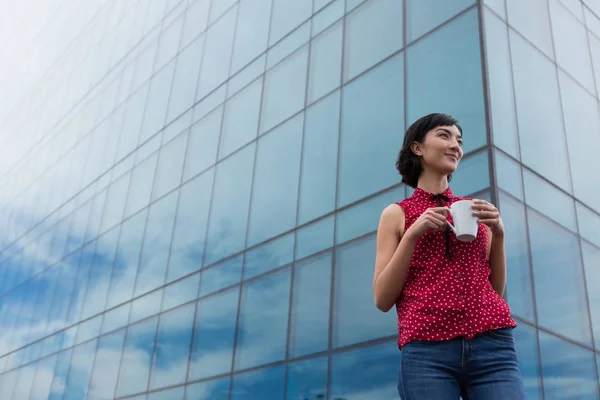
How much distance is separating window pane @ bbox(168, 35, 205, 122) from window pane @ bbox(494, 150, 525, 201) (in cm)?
879

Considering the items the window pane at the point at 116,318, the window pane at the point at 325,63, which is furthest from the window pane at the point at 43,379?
the window pane at the point at 325,63

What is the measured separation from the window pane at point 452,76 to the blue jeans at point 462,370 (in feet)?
18.7

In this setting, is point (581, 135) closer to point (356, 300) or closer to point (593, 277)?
point (593, 277)

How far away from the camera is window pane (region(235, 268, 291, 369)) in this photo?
9295 mm

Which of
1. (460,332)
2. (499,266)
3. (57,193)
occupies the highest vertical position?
(57,193)

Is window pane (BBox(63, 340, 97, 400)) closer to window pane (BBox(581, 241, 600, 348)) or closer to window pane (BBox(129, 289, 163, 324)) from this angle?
window pane (BBox(129, 289, 163, 324))

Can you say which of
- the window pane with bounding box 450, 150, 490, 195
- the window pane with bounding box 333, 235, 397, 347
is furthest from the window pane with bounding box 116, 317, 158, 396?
the window pane with bounding box 450, 150, 490, 195

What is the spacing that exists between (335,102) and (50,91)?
717 inches

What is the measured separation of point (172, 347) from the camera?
11.7 metres

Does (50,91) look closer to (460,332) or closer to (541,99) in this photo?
(541,99)

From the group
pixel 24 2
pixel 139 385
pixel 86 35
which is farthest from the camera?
pixel 24 2

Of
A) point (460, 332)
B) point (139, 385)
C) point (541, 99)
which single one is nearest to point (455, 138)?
point (460, 332)

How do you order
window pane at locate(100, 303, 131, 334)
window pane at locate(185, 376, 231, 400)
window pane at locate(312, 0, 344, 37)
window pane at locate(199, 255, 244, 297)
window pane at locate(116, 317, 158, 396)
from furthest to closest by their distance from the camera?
window pane at locate(100, 303, 131, 334), window pane at locate(116, 317, 158, 396), window pane at locate(312, 0, 344, 37), window pane at locate(199, 255, 244, 297), window pane at locate(185, 376, 231, 400)

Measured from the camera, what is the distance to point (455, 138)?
2.46m
